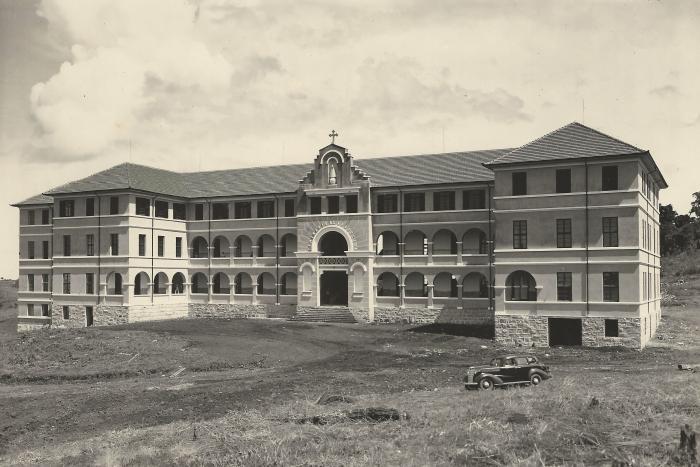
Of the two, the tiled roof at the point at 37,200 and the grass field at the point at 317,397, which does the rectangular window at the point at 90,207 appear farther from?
the grass field at the point at 317,397

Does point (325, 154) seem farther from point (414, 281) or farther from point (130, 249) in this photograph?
point (130, 249)

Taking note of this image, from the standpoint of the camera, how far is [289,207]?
5803 centimetres

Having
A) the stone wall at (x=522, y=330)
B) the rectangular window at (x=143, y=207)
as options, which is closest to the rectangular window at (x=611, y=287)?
the stone wall at (x=522, y=330)

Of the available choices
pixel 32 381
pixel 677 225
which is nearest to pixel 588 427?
pixel 32 381

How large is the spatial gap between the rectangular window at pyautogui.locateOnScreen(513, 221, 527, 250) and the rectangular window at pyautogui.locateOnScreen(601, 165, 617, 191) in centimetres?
530

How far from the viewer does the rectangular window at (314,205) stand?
55.7 m

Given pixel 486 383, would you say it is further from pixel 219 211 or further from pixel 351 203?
pixel 219 211

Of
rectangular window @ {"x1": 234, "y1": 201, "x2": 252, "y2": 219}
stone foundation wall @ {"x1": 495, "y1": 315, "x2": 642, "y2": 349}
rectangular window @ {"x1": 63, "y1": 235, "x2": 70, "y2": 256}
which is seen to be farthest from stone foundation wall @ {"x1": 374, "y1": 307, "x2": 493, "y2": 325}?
rectangular window @ {"x1": 63, "y1": 235, "x2": 70, "y2": 256}

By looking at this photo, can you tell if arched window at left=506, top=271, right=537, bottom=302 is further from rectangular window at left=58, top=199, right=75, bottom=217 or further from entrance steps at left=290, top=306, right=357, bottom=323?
rectangular window at left=58, top=199, right=75, bottom=217

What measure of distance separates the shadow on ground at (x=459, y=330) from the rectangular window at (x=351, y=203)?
11.4m

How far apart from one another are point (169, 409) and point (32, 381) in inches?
479

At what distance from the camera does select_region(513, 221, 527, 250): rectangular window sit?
136 ft

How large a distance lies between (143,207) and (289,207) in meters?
12.8

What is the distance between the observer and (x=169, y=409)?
86.1 feet
